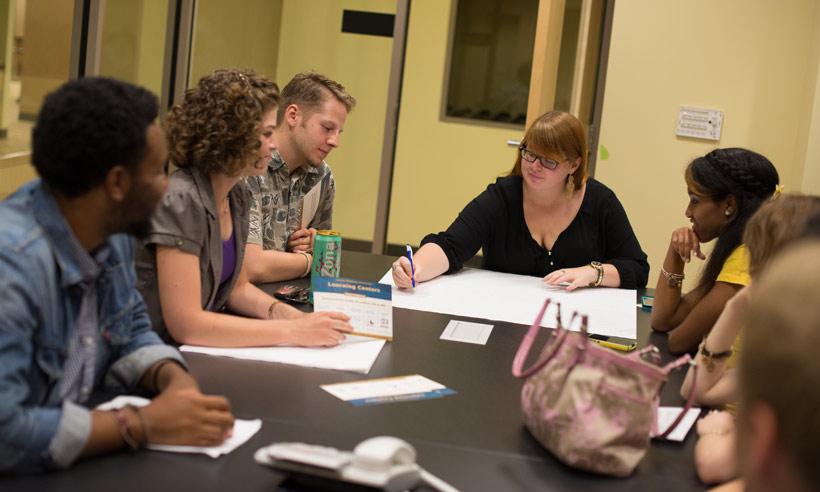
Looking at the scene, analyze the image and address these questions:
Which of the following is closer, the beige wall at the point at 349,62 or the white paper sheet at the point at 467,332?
the white paper sheet at the point at 467,332

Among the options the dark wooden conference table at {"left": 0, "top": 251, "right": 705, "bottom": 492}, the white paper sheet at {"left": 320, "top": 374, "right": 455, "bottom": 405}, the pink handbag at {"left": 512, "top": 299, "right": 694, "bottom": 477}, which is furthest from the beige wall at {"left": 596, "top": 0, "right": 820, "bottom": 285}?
the pink handbag at {"left": 512, "top": 299, "right": 694, "bottom": 477}

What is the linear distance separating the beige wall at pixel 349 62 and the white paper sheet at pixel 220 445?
392 cm

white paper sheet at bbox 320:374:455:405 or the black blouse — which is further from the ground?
the black blouse

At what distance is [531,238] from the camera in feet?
8.84

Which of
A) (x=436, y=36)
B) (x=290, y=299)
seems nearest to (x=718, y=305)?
(x=290, y=299)

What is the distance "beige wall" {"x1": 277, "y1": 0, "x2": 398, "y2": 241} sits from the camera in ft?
16.3

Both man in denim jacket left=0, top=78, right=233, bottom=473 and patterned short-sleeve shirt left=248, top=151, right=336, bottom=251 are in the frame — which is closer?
man in denim jacket left=0, top=78, right=233, bottom=473

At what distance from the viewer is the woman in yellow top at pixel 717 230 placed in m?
1.85

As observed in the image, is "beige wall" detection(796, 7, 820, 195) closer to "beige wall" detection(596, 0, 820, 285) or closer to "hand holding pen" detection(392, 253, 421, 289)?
"beige wall" detection(596, 0, 820, 285)

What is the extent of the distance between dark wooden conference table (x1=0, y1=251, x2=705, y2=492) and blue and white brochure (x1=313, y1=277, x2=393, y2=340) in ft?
0.23

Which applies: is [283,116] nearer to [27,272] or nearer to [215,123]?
[215,123]

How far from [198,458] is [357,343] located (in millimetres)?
640

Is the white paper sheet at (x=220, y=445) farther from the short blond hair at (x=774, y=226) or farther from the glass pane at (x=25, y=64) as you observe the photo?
the glass pane at (x=25, y=64)

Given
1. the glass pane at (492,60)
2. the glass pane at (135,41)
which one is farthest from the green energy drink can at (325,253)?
the glass pane at (492,60)
